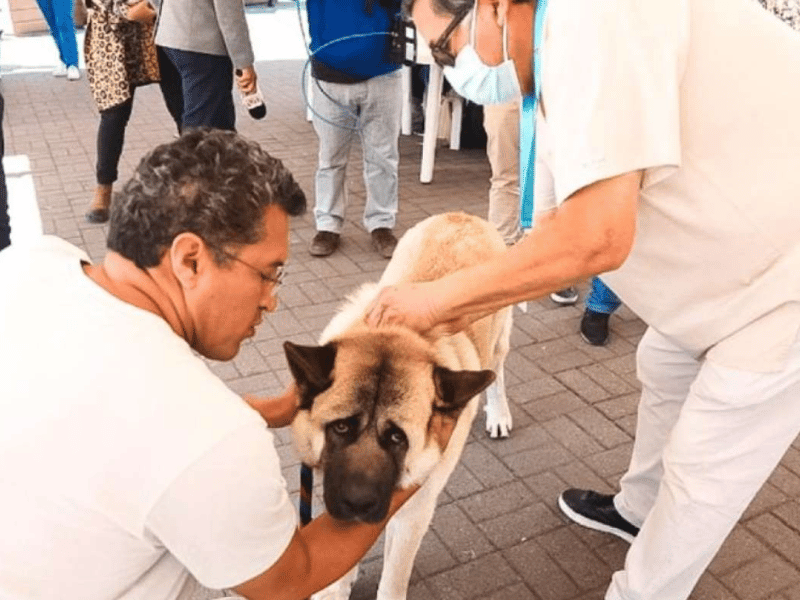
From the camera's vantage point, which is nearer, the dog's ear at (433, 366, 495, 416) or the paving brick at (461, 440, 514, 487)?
the dog's ear at (433, 366, 495, 416)

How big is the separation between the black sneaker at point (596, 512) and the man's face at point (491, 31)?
1921mm

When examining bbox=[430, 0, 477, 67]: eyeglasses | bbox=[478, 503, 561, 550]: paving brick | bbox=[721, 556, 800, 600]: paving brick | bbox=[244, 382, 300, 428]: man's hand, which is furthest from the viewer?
bbox=[478, 503, 561, 550]: paving brick

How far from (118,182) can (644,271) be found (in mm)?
5833

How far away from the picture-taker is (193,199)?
1.53 meters

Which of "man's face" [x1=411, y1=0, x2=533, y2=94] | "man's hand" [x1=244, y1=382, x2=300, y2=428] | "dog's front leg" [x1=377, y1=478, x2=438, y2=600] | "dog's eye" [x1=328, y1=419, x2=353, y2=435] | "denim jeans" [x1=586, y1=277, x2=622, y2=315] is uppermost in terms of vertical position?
"man's face" [x1=411, y1=0, x2=533, y2=94]

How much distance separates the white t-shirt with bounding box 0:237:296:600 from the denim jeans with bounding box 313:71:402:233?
13.3 ft

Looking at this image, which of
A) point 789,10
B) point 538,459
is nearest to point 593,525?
point 538,459

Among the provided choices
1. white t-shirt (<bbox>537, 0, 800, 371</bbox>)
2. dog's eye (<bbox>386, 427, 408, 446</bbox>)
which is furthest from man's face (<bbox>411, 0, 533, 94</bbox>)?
dog's eye (<bbox>386, 427, 408, 446</bbox>)

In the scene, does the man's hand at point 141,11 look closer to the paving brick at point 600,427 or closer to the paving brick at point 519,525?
the paving brick at point 600,427

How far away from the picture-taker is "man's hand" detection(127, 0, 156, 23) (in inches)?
210

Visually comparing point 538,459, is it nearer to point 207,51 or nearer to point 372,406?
point 372,406

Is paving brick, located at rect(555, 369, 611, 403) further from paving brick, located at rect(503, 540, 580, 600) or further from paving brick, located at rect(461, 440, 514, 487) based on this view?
paving brick, located at rect(503, 540, 580, 600)

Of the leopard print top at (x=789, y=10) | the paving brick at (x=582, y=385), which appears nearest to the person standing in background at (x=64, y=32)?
the paving brick at (x=582, y=385)

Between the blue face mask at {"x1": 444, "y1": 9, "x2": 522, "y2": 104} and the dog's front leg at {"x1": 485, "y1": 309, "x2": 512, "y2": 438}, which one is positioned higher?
the blue face mask at {"x1": 444, "y1": 9, "x2": 522, "y2": 104}
